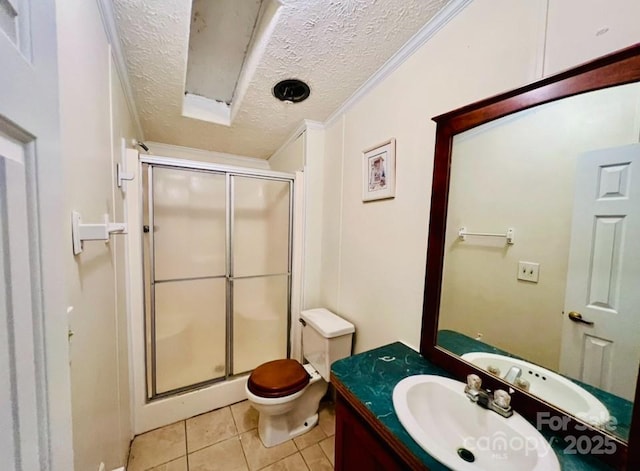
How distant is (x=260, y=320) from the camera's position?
7.20 feet

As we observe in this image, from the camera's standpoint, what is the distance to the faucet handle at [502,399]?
2.44 ft

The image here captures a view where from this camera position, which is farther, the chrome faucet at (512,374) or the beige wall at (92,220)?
the chrome faucet at (512,374)

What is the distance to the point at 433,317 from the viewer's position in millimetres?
1036

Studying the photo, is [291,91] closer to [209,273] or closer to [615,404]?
[209,273]

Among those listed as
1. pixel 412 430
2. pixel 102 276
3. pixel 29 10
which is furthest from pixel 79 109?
pixel 412 430

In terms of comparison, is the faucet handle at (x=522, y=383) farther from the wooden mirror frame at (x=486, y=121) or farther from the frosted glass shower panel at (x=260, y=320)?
the frosted glass shower panel at (x=260, y=320)

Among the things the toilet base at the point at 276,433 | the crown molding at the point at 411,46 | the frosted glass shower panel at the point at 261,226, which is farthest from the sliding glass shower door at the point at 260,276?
the crown molding at the point at 411,46

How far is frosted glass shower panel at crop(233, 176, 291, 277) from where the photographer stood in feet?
6.88

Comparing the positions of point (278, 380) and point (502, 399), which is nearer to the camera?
point (502, 399)

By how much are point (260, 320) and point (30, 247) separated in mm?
2008

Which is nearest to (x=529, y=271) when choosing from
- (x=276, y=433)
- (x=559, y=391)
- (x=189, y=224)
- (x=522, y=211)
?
(x=522, y=211)

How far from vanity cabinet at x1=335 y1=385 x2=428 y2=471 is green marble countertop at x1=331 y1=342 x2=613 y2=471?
0.02m

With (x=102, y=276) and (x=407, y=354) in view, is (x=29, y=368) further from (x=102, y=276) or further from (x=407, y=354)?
(x=407, y=354)

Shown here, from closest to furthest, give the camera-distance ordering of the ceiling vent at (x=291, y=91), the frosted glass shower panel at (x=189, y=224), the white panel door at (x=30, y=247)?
1. the white panel door at (x=30, y=247)
2. the ceiling vent at (x=291, y=91)
3. the frosted glass shower panel at (x=189, y=224)
